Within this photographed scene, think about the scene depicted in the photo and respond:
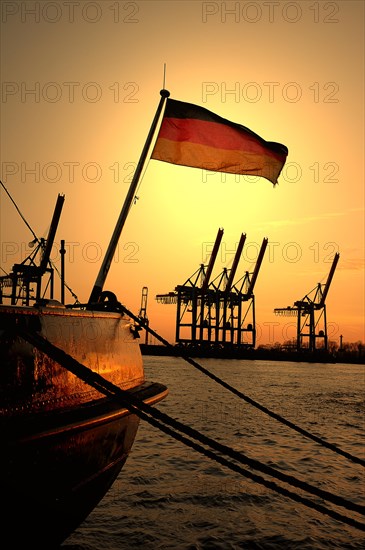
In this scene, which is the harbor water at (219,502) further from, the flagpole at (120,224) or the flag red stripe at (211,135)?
the flag red stripe at (211,135)

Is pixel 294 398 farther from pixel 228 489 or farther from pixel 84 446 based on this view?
pixel 84 446

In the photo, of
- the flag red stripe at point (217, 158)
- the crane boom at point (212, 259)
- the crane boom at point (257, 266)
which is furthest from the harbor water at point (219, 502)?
the crane boom at point (257, 266)

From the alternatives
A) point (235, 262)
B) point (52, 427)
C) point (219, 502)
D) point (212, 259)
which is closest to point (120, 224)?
point (52, 427)

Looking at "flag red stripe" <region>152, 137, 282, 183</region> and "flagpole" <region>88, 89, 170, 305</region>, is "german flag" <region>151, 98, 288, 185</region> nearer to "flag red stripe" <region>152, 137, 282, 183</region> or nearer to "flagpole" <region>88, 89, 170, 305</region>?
"flag red stripe" <region>152, 137, 282, 183</region>

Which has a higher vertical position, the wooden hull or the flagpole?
the flagpole

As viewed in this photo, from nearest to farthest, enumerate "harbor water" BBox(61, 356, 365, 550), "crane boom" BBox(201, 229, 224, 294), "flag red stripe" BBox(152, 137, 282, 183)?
"harbor water" BBox(61, 356, 365, 550), "flag red stripe" BBox(152, 137, 282, 183), "crane boom" BBox(201, 229, 224, 294)

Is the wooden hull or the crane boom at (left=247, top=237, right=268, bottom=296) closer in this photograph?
the wooden hull

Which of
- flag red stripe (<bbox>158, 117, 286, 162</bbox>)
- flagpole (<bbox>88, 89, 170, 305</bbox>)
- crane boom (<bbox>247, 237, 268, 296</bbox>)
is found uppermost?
crane boom (<bbox>247, 237, 268, 296</bbox>)

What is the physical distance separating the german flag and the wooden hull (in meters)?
3.30

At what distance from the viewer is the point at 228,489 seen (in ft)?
25.4

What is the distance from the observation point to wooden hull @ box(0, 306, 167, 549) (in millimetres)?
2795

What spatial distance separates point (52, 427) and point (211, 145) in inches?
199

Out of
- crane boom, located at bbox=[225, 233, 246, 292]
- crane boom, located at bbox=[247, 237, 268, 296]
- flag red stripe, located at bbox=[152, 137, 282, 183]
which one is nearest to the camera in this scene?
flag red stripe, located at bbox=[152, 137, 282, 183]

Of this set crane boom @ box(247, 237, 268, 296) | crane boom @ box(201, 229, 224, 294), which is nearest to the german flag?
crane boom @ box(201, 229, 224, 294)
